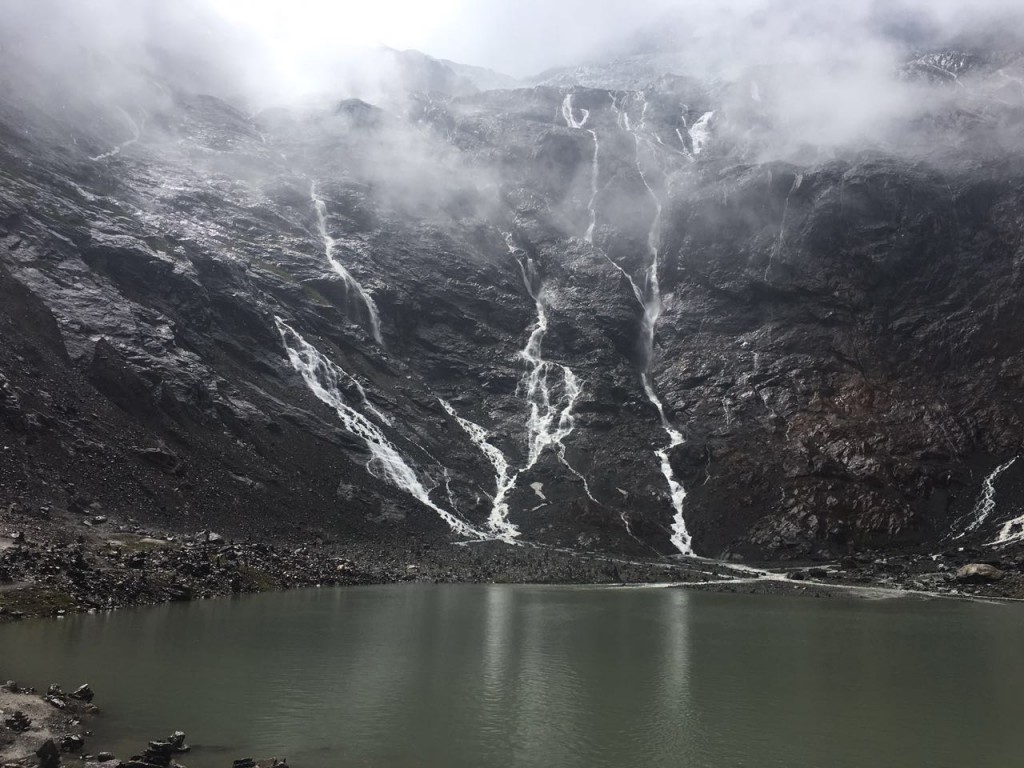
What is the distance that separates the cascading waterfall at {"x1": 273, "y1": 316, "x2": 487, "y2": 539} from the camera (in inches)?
3610

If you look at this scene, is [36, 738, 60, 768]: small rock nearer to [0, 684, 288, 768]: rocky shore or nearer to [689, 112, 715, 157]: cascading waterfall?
[0, 684, 288, 768]: rocky shore

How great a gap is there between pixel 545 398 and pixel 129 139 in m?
95.6

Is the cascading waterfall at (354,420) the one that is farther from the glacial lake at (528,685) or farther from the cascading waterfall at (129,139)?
the cascading waterfall at (129,139)

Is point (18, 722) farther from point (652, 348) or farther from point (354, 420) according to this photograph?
point (652, 348)

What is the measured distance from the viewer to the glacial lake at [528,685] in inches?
815

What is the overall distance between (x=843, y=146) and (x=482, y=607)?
13451 centimetres

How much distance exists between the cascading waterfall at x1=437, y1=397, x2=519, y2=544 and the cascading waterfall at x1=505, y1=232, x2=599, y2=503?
3.15m

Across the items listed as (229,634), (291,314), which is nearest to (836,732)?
(229,634)

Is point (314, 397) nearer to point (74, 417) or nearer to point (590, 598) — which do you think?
point (74, 417)

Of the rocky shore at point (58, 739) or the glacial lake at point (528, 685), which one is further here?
the glacial lake at point (528, 685)

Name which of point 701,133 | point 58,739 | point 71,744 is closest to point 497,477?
point 58,739

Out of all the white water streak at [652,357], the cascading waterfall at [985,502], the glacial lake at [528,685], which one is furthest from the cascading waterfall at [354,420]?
the cascading waterfall at [985,502]

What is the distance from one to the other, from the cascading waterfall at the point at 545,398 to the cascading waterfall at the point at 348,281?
2458 centimetres

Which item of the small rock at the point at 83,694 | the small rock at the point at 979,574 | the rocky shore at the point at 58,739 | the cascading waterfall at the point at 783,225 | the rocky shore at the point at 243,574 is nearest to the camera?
the rocky shore at the point at 58,739
